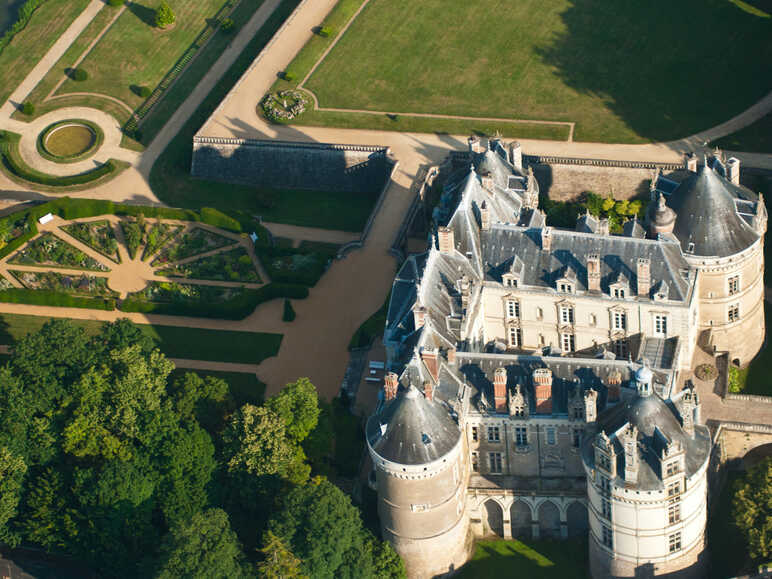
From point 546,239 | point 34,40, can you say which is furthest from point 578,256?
point 34,40

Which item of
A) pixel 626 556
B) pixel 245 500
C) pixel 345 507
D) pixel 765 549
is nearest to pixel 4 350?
pixel 245 500

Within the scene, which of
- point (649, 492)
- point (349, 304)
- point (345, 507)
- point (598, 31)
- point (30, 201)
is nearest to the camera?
point (649, 492)

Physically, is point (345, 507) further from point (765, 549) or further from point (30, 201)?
point (30, 201)

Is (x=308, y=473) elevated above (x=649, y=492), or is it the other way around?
(x=649, y=492)

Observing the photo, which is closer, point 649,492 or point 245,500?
point 649,492

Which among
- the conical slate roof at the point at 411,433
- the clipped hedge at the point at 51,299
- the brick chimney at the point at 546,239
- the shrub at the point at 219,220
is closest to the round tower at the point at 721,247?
the brick chimney at the point at 546,239

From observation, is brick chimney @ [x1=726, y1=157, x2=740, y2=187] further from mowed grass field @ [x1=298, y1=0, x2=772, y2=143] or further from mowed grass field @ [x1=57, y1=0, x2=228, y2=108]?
mowed grass field @ [x1=57, y1=0, x2=228, y2=108]
